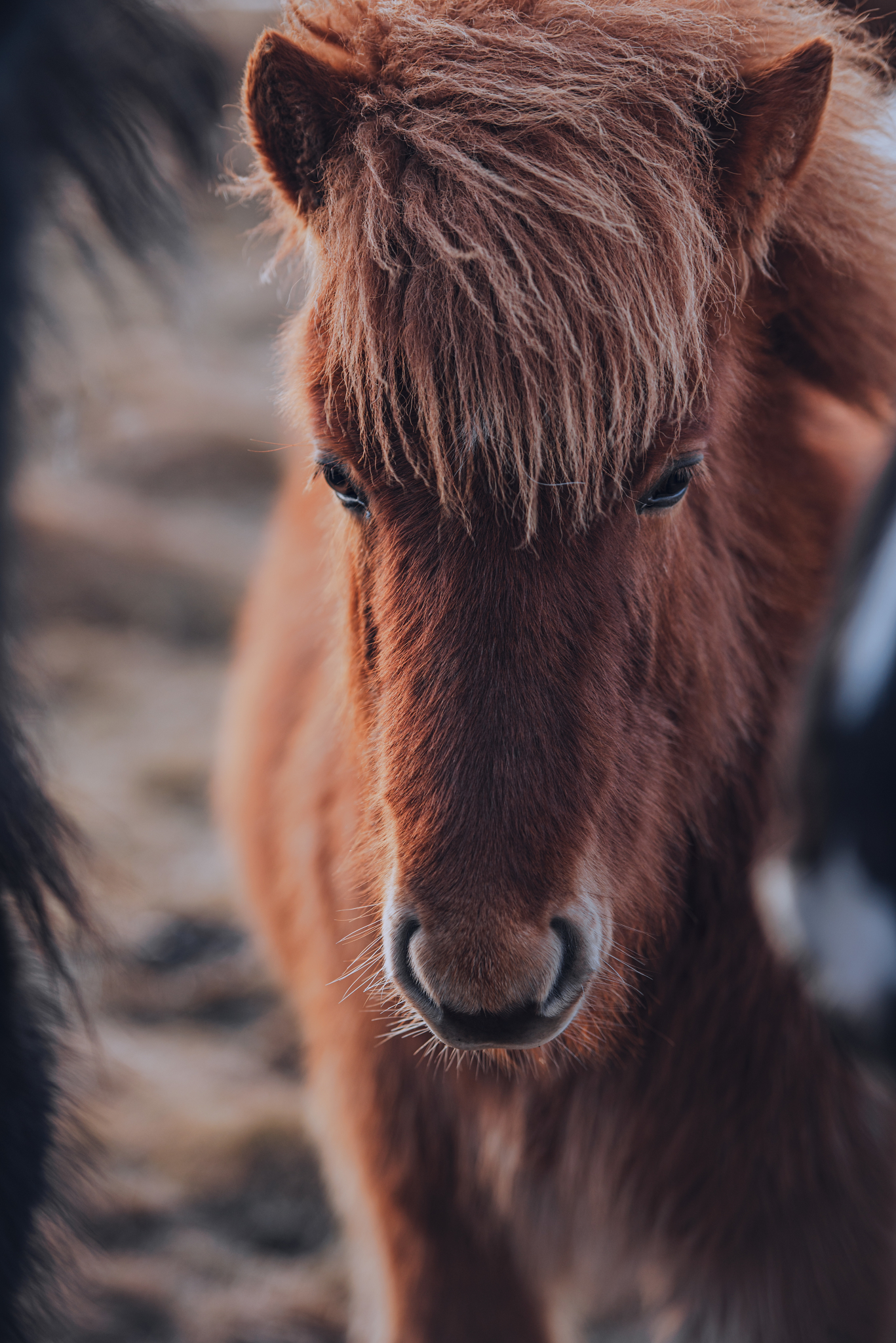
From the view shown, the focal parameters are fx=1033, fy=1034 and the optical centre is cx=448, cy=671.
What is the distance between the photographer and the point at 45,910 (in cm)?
161

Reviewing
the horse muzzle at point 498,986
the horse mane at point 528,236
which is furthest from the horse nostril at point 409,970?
the horse mane at point 528,236

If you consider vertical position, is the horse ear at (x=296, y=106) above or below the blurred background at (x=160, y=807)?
above

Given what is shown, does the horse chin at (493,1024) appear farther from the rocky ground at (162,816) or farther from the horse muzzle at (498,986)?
the rocky ground at (162,816)

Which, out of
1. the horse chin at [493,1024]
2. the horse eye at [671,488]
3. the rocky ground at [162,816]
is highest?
the horse eye at [671,488]

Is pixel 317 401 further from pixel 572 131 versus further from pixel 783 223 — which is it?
pixel 783 223

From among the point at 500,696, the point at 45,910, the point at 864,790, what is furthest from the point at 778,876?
the point at 45,910

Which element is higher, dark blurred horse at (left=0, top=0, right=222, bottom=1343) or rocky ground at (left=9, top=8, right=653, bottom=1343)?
dark blurred horse at (left=0, top=0, right=222, bottom=1343)

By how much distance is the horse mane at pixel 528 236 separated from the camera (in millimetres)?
1115

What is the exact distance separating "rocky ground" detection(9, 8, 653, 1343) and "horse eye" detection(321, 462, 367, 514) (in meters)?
0.42

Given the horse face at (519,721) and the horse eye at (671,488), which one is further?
the horse eye at (671,488)

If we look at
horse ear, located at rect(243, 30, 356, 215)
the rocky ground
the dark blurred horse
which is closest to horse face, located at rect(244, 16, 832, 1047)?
horse ear, located at rect(243, 30, 356, 215)

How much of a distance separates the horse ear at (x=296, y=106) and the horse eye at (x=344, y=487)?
0.33m

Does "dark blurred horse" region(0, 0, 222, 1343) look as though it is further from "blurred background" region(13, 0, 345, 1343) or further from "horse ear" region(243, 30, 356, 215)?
A: "horse ear" region(243, 30, 356, 215)

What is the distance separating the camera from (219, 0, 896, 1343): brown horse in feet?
A: 3.67
